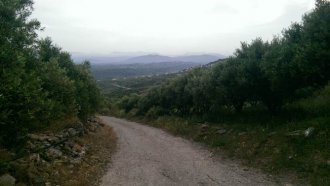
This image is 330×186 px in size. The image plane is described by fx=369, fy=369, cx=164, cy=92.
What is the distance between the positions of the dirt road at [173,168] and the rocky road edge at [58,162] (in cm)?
117

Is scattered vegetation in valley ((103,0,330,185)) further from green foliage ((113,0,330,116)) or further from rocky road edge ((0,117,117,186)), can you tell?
rocky road edge ((0,117,117,186))

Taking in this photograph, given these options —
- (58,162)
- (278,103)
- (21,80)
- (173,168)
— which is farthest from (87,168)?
(278,103)

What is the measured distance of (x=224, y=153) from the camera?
1210 inches

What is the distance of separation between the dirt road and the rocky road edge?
117 centimetres

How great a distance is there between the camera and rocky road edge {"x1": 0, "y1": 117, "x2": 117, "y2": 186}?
18812mm

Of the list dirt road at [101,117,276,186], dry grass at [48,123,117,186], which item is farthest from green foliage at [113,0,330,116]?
dry grass at [48,123,117,186]

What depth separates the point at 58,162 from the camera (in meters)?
23.9

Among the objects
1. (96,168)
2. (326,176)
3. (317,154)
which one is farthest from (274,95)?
(96,168)

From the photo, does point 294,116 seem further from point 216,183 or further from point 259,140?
point 216,183

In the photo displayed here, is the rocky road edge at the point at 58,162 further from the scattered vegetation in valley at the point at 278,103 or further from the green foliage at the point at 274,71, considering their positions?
the green foliage at the point at 274,71

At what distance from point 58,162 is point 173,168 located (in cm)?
775

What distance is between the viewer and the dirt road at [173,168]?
71.6 feet

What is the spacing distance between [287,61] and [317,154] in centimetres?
934

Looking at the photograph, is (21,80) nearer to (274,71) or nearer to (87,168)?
(87,168)
